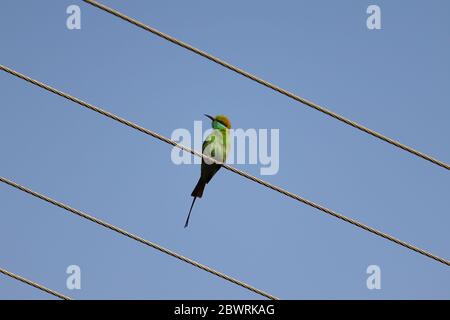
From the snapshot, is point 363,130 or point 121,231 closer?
point 121,231

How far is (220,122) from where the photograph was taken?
6.65 metres

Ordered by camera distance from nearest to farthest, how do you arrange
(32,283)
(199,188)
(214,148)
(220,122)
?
(32,283), (199,188), (214,148), (220,122)

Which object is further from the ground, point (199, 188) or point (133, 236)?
point (199, 188)

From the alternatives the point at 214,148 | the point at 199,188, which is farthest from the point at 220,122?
the point at 199,188

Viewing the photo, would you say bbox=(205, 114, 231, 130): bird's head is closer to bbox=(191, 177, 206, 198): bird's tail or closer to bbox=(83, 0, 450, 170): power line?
bbox=(191, 177, 206, 198): bird's tail

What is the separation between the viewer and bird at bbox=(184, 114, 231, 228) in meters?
6.23

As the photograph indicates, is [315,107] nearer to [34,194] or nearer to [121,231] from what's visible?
[121,231]

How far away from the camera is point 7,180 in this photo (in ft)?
9.12

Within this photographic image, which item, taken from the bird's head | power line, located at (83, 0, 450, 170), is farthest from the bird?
power line, located at (83, 0, 450, 170)

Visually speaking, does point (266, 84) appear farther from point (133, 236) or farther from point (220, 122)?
point (220, 122)

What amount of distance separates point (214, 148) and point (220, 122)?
15.7 inches

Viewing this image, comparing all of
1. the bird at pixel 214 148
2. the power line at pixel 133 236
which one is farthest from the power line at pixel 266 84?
the bird at pixel 214 148
